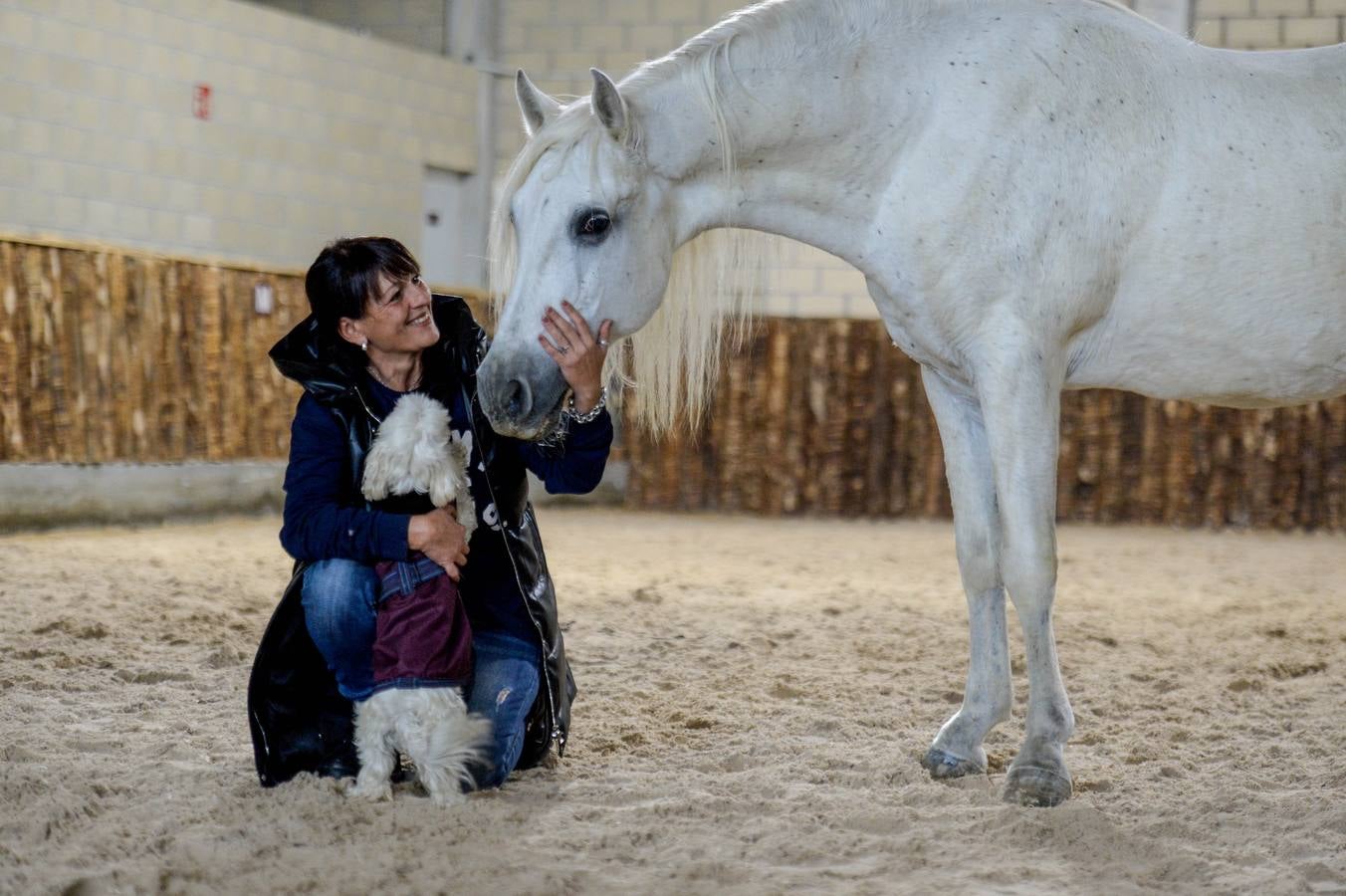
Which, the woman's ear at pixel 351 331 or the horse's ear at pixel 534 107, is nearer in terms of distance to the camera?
the woman's ear at pixel 351 331

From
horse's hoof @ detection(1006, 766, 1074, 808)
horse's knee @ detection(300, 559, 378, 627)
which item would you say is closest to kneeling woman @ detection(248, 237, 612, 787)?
horse's knee @ detection(300, 559, 378, 627)

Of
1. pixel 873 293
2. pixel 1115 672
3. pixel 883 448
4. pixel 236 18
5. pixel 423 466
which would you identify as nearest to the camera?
pixel 423 466

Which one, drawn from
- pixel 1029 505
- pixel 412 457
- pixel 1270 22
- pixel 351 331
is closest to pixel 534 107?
pixel 351 331

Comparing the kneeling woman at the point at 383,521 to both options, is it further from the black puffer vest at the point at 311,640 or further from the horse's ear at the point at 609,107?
the horse's ear at the point at 609,107

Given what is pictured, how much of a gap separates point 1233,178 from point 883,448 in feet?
23.9

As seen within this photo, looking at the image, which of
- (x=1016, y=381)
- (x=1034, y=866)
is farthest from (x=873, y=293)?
(x=1034, y=866)

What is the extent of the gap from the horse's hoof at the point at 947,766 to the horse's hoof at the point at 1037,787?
202 mm

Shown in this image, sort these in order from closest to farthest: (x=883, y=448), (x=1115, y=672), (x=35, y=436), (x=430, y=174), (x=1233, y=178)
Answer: (x=1233, y=178) < (x=1115, y=672) < (x=35, y=436) < (x=883, y=448) < (x=430, y=174)

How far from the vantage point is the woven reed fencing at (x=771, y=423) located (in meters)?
7.50

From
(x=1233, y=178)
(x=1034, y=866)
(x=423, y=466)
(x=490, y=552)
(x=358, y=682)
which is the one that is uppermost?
(x=1233, y=178)

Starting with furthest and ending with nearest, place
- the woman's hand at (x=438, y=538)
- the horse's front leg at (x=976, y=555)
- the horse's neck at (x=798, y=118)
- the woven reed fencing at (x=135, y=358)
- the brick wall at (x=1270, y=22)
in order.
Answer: the brick wall at (x=1270, y=22) → the woven reed fencing at (x=135, y=358) → the horse's front leg at (x=976, y=555) → the horse's neck at (x=798, y=118) → the woman's hand at (x=438, y=538)

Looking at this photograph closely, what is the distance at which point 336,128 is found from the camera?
1007 centimetres

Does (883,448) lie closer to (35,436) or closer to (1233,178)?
(35,436)

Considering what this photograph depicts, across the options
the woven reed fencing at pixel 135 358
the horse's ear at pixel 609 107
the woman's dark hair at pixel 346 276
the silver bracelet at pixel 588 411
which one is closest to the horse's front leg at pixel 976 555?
the silver bracelet at pixel 588 411
